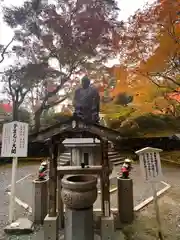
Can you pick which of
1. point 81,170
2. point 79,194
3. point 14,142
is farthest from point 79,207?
point 14,142

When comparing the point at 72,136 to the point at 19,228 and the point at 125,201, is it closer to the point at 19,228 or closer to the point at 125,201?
the point at 125,201

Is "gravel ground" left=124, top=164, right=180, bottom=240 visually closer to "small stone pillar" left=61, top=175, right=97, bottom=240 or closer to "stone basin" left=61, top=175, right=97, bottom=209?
"small stone pillar" left=61, top=175, right=97, bottom=240

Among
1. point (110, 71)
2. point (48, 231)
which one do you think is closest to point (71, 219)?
point (48, 231)

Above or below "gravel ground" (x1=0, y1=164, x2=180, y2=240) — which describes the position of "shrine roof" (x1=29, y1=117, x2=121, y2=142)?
above

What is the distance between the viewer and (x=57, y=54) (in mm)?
12930

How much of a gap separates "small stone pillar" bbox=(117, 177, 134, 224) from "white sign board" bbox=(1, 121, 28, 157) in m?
2.34

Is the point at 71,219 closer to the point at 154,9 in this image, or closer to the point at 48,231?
the point at 48,231

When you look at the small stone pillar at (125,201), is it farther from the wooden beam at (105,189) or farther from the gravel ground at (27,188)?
the wooden beam at (105,189)

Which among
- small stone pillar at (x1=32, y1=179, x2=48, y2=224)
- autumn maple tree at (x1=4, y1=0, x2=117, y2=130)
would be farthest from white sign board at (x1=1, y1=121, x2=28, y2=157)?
autumn maple tree at (x1=4, y1=0, x2=117, y2=130)

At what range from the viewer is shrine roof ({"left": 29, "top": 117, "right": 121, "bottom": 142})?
3.31 m

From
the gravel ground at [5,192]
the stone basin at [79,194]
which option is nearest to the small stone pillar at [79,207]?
the stone basin at [79,194]

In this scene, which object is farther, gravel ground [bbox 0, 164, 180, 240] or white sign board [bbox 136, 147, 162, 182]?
gravel ground [bbox 0, 164, 180, 240]

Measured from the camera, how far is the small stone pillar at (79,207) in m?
3.15

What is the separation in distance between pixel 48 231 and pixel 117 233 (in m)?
1.41
